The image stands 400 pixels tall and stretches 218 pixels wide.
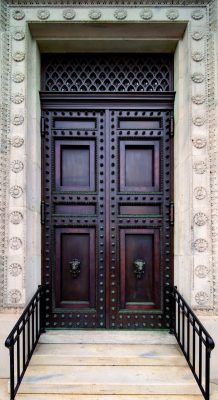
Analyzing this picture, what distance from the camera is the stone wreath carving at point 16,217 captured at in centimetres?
406

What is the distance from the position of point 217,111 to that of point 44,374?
3422mm

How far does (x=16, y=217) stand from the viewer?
4070mm

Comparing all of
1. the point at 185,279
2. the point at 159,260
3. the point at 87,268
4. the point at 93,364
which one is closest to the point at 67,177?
the point at 87,268

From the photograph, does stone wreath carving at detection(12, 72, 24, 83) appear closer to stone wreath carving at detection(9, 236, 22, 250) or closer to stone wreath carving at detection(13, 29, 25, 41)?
stone wreath carving at detection(13, 29, 25, 41)

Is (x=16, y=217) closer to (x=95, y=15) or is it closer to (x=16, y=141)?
(x=16, y=141)

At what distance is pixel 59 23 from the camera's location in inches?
165

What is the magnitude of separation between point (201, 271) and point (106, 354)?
1.42 meters

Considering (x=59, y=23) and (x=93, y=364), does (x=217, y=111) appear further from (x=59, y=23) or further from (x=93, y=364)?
(x=93, y=364)

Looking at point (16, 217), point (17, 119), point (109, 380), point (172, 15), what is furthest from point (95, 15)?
point (109, 380)

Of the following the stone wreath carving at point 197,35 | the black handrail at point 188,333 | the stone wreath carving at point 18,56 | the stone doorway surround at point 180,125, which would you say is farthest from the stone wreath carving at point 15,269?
the stone wreath carving at point 197,35

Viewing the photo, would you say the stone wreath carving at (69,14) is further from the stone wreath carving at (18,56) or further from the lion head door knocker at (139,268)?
the lion head door knocker at (139,268)

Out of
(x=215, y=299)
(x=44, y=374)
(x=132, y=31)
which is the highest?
(x=132, y=31)

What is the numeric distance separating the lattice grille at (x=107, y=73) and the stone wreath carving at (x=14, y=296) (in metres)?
2.55

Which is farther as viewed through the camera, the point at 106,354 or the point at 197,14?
the point at 197,14
